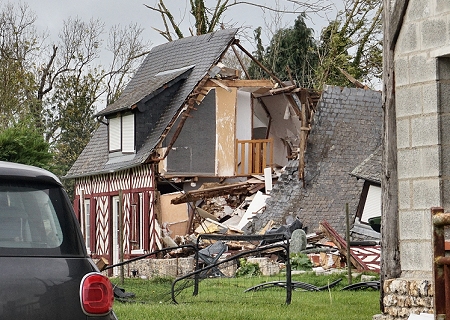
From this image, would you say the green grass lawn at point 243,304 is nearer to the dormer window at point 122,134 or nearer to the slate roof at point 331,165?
the slate roof at point 331,165

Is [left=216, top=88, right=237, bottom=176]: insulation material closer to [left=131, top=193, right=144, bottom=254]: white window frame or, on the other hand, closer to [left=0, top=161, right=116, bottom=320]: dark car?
[left=131, top=193, right=144, bottom=254]: white window frame

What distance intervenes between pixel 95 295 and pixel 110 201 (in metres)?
27.6

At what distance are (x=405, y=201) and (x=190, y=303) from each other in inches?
181

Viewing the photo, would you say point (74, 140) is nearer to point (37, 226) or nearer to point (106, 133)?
point (106, 133)

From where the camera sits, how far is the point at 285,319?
38.4 feet

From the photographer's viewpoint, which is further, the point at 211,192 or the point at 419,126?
the point at 211,192

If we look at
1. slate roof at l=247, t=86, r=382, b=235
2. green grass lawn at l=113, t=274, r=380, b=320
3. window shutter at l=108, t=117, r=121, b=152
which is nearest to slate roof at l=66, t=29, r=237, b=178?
window shutter at l=108, t=117, r=121, b=152

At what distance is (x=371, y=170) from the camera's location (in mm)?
25297

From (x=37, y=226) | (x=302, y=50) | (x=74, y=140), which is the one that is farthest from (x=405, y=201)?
(x=74, y=140)

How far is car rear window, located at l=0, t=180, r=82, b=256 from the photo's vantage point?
5758 mm

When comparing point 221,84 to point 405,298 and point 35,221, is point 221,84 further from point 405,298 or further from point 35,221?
point 35,221

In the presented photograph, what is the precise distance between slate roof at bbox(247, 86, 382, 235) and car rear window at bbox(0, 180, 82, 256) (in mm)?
21716

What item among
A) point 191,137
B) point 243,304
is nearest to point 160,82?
point 191,137

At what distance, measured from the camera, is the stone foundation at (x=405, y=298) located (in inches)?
398
